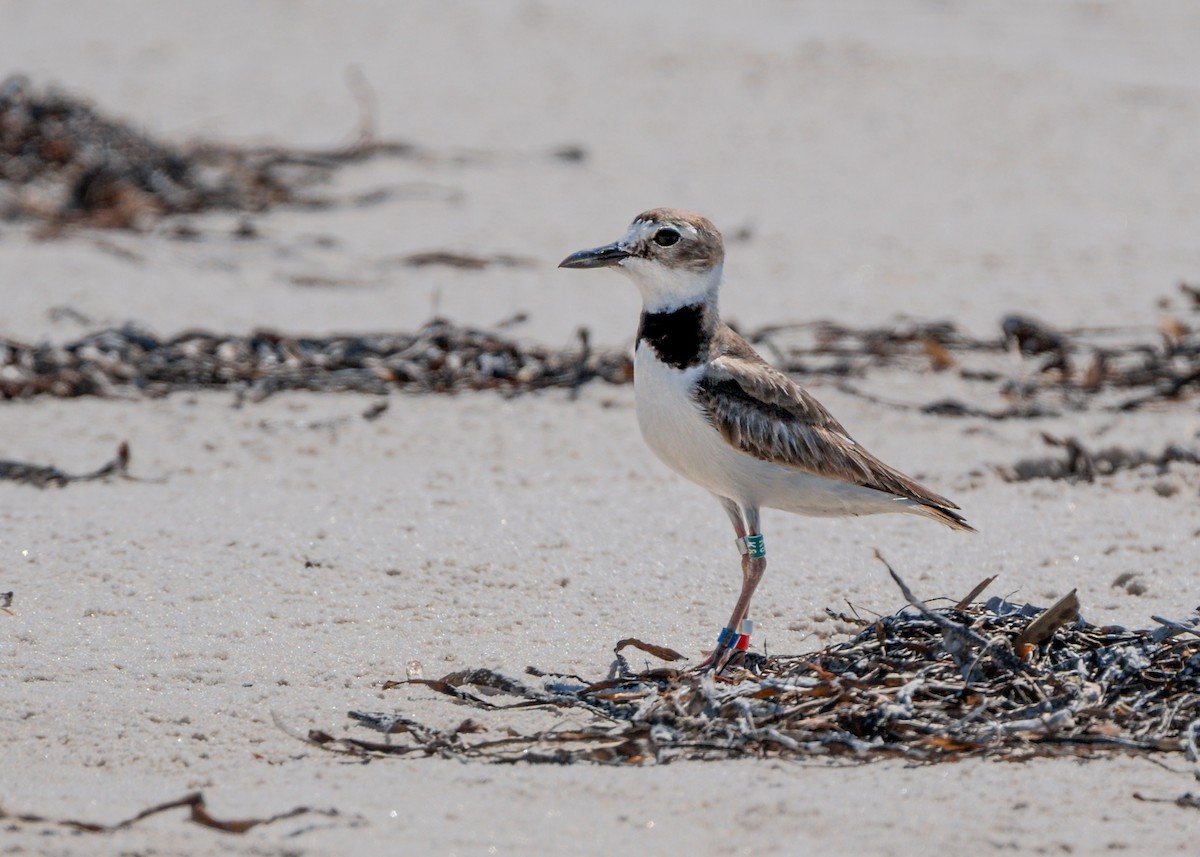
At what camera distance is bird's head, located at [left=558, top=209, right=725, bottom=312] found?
168 inches

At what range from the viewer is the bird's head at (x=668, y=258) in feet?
14.0

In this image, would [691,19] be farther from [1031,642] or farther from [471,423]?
[1031,642]

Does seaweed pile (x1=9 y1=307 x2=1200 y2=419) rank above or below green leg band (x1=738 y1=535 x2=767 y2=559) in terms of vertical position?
above

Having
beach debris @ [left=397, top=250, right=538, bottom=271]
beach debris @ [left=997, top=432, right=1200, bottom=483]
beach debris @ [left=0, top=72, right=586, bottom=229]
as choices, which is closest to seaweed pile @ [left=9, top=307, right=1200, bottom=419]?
beach debris @ [left=997, top=432, right=1200, bottom=483]

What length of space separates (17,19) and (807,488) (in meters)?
9.16

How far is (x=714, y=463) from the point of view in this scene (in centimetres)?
409

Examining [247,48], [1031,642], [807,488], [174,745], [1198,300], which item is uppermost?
[247,48]

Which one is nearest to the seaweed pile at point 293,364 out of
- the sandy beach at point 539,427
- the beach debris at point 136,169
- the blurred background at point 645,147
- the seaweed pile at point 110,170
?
the sandy beach at point 539,427

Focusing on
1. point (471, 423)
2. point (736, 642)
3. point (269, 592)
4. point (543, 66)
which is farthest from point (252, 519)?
point (543, 66)

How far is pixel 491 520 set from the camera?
499 centimetres

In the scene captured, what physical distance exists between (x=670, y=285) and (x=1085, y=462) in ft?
6.58

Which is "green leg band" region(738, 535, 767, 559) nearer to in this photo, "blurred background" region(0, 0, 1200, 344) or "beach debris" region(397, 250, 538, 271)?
"blurred background" region(0, 0, 1200, 344)

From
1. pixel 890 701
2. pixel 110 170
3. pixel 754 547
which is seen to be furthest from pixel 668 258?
pixel 110 170

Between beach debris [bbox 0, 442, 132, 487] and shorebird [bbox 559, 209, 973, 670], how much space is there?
1921 millimetres
